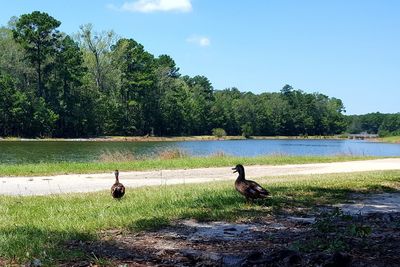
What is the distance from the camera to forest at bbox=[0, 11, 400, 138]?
8044 centimetres

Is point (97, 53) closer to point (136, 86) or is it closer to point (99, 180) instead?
point (136, 86)

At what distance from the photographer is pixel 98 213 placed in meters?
7.77

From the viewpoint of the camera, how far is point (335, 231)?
5.91m

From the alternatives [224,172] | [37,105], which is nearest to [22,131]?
[37,105]

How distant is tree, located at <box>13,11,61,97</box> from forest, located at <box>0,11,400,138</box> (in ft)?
0.51

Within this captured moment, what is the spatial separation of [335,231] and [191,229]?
179 cm

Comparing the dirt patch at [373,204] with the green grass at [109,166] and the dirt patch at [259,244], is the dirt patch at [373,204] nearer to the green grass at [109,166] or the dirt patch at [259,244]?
the dirt patch at [259,244]

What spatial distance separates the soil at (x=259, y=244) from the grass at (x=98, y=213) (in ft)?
0.95

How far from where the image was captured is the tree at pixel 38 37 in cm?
8181

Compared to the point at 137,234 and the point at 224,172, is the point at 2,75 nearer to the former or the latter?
the point at 224,172

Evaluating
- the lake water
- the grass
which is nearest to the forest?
the lake water

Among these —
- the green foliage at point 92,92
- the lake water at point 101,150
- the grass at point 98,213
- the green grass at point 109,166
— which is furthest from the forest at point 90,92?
the grass at point 98,213

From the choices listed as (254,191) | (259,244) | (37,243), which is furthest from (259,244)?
(254,191)

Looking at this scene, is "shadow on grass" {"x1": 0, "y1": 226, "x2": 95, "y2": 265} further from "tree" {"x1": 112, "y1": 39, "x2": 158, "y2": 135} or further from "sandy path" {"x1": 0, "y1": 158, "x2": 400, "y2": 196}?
"tree" {"x1": 112, "y1": 39, "x2": 158, "y2": 135}
